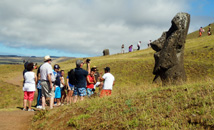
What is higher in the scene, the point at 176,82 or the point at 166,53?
the point at 166,53

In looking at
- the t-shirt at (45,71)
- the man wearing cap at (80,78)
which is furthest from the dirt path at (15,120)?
the man wearing cap at (80,78)

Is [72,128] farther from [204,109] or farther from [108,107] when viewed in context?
[204,109]

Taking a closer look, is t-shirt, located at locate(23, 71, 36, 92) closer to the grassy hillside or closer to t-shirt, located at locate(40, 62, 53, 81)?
t-shirt, located at locate(40, 62, 53, 81)

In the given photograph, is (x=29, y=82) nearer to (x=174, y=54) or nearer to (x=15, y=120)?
(x=15, y=120)

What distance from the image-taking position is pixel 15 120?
8.41m

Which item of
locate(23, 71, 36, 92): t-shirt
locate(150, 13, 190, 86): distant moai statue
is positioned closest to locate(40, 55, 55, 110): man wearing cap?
locate(23, 71, 36, 92): t-shirt

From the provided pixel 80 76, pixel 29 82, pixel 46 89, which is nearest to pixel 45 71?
pixel 46 89

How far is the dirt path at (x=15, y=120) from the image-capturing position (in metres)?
7.61

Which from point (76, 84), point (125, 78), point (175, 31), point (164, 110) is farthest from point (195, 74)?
point (164, 110)

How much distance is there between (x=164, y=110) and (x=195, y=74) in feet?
58.6

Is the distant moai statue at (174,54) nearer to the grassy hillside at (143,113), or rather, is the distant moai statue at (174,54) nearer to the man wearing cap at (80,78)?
the grassy hillside at (143,113)

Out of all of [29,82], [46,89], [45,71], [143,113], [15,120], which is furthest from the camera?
[29,82]

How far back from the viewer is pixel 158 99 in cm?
705

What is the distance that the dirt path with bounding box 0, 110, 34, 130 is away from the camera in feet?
25.0
